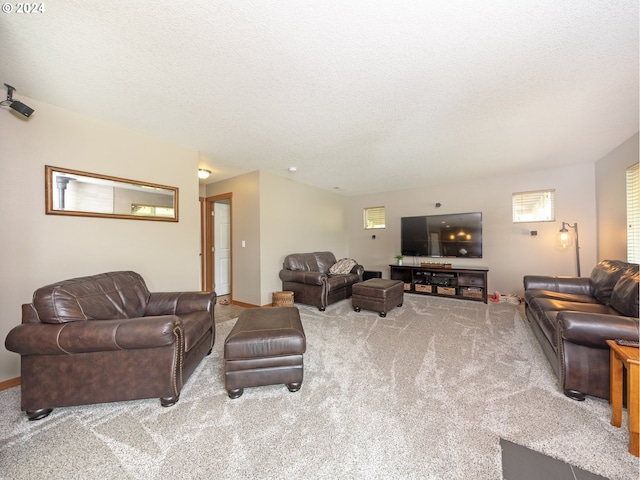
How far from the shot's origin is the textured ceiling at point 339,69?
1.39 meters

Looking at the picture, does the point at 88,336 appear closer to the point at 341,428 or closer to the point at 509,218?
the point at 341,428

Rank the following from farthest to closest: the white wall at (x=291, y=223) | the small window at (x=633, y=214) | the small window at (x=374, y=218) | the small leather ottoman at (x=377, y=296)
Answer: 1. the small window at (x=374, y=218)
2. the white wall at (x=291, y=223)
3. the small leather ottoman at (x=377, y=296)
4. the small window at (x=633, y=214)

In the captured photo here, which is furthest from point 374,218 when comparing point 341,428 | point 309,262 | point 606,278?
point 341,428

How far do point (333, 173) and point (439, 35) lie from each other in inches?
121

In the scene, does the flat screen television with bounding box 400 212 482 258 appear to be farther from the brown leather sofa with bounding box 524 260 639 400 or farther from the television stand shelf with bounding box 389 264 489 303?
the brown leather sofa with bounding box 524 260 639 400

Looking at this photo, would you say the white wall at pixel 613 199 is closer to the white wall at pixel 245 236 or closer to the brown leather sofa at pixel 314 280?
the brown leather sofa at pixel 314 280

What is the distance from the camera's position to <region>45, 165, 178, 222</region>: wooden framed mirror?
2.32m

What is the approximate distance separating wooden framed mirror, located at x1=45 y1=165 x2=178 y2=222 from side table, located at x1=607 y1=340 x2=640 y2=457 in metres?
4.11

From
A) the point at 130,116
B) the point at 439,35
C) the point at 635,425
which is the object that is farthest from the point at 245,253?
the point at 635,425

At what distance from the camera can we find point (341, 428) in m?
1.52

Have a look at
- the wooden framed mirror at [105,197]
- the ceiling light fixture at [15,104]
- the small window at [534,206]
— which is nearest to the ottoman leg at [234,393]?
→ the wooden framed mirror at [105,197]

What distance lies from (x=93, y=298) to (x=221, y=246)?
11.4 ft

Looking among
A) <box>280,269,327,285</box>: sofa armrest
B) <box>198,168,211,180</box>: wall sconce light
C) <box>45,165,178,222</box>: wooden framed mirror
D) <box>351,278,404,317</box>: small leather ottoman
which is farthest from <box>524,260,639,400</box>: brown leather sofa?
<box>198,168,211,180</box>: wall sconce light
